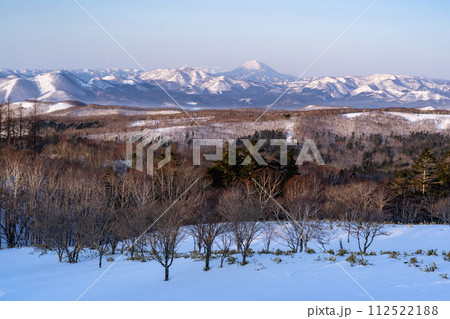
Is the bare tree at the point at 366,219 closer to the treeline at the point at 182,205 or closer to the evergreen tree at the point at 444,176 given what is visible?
the treeline at the point at 182,205

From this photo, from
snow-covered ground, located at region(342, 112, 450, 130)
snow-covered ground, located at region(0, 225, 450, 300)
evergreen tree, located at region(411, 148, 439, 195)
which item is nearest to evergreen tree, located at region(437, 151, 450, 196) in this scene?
evergreen tree, located at region(411, 148, 439, 195)

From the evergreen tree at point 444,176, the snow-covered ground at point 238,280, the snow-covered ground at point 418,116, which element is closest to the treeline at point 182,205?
the evergreen tree at point 444,176

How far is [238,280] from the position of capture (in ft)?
50.2

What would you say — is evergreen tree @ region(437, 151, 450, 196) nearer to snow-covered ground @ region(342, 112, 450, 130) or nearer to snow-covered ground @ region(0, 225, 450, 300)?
snow-covered ground @ region(0, 225, 450, 300)

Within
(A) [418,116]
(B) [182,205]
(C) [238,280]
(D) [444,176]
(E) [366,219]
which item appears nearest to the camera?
(C) [238,280]

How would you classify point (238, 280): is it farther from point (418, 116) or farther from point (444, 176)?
point (418, 116)

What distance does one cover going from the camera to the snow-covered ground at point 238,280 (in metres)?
12.4

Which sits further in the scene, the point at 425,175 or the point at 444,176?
the point at 425,175

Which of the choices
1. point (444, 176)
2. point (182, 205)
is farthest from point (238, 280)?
point (444, 176)

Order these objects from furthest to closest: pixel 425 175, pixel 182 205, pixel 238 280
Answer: pixel 425 175 → pixel 182 205 → pixel 238 280

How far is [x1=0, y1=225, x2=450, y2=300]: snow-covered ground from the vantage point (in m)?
12.4

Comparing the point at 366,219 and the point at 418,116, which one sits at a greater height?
the point at 418,116

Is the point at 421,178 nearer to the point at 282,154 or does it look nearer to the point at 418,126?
the point at 282,154

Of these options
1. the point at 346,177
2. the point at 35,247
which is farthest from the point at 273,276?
the point at 346,177
